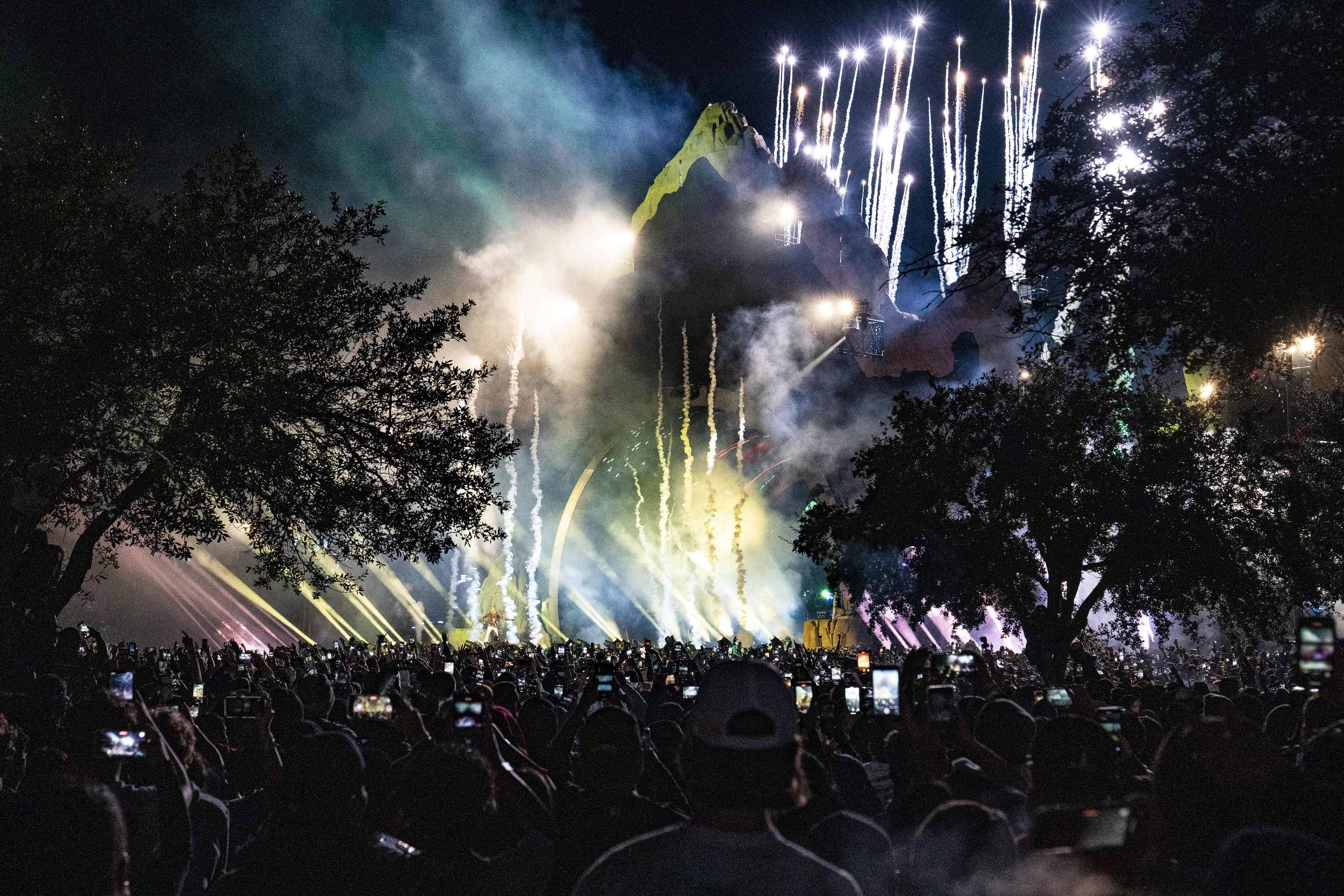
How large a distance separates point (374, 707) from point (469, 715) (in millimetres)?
1761

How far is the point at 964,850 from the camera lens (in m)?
3.63

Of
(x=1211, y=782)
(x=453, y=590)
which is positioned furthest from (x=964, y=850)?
(x=453, y=590)

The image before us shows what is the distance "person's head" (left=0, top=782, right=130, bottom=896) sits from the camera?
320cm

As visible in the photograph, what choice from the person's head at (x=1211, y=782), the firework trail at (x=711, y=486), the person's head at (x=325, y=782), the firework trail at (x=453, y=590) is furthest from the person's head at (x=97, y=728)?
the firework trail at (x=453, y=590)

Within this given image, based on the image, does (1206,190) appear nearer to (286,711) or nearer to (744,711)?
(744,711)

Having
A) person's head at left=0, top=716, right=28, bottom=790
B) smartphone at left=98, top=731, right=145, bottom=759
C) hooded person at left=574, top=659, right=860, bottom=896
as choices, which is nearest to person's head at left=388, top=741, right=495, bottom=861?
hooded person at left=574, top=659, right=860, bottom=896

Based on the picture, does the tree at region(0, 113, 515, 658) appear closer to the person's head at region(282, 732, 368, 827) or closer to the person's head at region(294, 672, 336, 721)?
the person's head at region(294, 672, 336, 721)

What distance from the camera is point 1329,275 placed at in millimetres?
7809

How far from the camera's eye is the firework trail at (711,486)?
78062mm

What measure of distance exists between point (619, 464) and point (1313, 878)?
85804mm

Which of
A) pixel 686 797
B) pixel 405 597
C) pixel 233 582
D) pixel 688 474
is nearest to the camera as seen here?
pixel 686 797

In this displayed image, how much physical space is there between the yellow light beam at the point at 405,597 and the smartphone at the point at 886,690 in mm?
74916

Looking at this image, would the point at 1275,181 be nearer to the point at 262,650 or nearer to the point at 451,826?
the point at 451,826

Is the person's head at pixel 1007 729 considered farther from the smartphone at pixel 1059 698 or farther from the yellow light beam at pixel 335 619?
the yellow light beam at pixel 335 619
